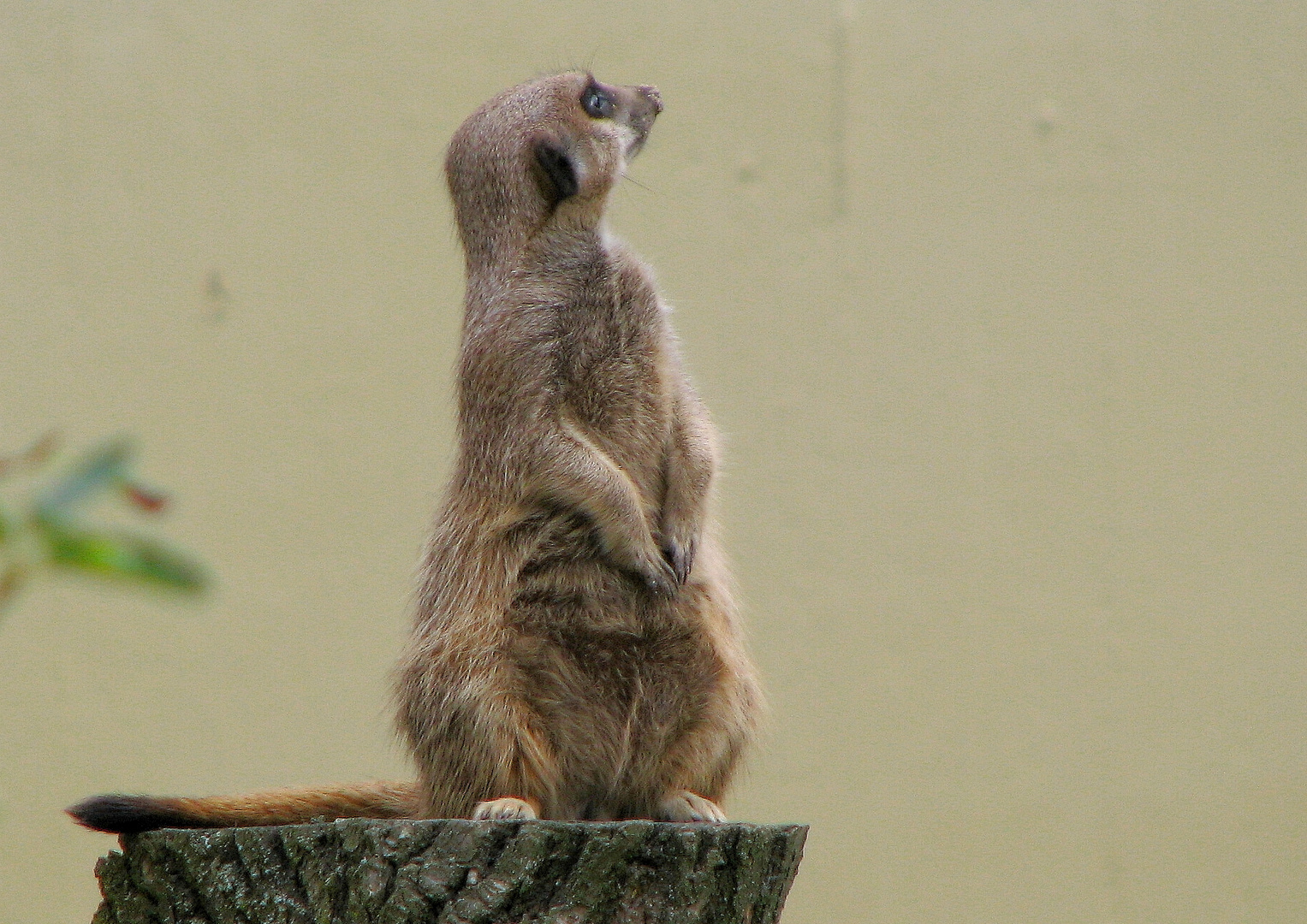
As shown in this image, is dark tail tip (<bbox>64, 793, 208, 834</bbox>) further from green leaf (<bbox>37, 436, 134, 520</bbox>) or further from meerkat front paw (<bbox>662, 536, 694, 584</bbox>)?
green leaf (<bbox>37, 436, 134, 520</bbox>)

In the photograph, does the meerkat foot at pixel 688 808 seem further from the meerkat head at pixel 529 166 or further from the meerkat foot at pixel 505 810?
the meerkat head at pixel 529 166

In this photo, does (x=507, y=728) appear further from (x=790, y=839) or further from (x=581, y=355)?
(x=581, y=355)

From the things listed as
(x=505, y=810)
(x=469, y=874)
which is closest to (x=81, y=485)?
(x=469, y=874)

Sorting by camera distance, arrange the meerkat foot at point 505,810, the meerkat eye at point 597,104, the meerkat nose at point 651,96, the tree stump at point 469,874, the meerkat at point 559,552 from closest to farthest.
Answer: the tree stump at point 469,874 → the meerkat foot at point 505,810 → the meerkat at point 559,552 → the meerkat eye at point 597,104 → the meerkat nose at point 651,96

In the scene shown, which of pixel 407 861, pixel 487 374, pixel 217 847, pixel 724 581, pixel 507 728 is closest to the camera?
pixel 407 861

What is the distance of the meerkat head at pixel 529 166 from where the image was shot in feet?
6.70

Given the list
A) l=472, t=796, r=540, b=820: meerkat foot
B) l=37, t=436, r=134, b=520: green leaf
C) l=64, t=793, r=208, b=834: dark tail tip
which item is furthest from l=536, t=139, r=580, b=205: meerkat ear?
l=37, t=436, r=134, b=520: green leaf

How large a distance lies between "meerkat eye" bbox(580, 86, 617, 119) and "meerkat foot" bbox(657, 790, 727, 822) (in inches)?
44.2

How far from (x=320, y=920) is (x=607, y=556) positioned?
692mm

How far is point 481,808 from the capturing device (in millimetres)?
1715

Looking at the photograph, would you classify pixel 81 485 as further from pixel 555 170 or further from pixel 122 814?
pixel 555 170

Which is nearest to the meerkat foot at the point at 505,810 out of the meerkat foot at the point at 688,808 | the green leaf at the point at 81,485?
the meerkat foot at the point at 688,808

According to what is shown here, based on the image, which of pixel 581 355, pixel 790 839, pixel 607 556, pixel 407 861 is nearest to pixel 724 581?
pixel 607 556

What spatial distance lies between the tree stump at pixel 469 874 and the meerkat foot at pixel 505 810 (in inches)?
4.6
